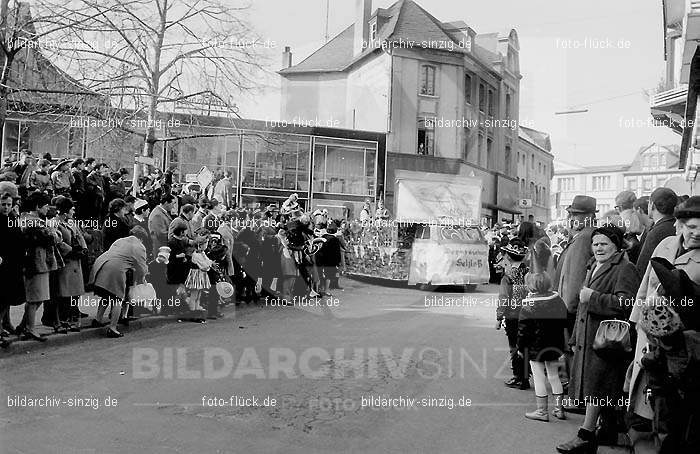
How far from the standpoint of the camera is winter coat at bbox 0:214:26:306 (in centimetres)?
831

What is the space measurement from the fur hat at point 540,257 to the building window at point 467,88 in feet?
129

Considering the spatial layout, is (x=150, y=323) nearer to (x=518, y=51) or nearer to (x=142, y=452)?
(x=142, y=452)

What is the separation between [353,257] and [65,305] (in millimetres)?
14041

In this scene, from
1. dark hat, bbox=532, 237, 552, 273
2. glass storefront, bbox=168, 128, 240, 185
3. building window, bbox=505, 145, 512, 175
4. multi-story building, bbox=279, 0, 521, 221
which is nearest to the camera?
dark hat, bbox=532, 237, 552, 273

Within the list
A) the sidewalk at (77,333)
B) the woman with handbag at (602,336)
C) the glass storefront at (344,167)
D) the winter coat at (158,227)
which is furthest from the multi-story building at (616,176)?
the woman with handbag at (602,336)

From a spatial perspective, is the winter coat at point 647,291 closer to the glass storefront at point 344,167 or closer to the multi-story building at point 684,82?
the multi-story building at point 684,82

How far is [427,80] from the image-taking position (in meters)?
43.8

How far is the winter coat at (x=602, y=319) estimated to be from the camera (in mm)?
5695

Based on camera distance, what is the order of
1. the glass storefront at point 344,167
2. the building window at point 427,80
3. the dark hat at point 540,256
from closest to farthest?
1. the dark hat at point 540,256
2. the glass storefront at point 344,167
3. the building window at point 427,80

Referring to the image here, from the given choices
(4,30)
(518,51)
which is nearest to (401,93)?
(518,51)

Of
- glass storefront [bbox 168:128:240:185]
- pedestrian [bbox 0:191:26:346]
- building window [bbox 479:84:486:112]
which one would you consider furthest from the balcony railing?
building window [bbox 479:84:486:112]

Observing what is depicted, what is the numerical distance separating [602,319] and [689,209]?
1.33 metres

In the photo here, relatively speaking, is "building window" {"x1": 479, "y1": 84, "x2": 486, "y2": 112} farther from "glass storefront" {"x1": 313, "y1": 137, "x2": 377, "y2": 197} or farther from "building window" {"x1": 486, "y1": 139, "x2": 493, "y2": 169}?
"glass storefront" {"x1": 313, "y1": 137, "x2": 377, "y2": 197}

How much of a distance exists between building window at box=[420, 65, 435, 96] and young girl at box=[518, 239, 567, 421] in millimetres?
37699
